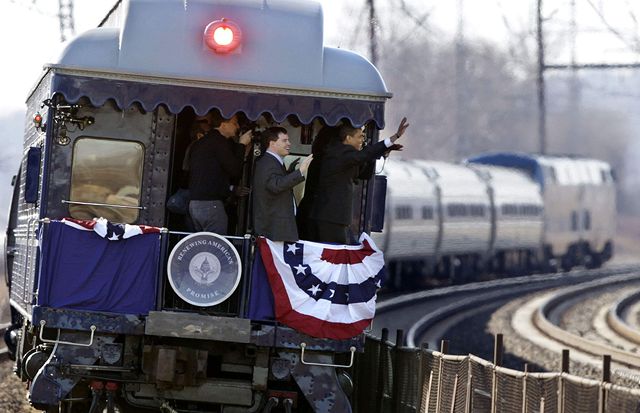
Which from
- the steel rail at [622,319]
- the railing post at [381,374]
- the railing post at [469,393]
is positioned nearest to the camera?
the railing post at [469,393]

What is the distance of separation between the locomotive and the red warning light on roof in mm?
11

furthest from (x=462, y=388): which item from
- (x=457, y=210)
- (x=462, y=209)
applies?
(x=462, y=209)

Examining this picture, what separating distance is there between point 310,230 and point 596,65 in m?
36.5

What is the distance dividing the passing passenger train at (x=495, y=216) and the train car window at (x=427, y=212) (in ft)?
0.09

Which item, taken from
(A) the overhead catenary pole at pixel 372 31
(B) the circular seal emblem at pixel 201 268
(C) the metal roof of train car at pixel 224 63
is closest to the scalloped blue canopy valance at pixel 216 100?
(C) the metal roof of train car at pixel 224 63

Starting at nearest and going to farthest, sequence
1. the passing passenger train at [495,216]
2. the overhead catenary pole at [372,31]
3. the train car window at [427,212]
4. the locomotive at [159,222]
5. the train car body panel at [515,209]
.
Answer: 1. the locomotive at [159,222]
2. the overhead catenary pole at [372,31]
3. the passing passenger train at [495,216]
4. the train car window at [427,212]
5. the train car body panel at [515,209]

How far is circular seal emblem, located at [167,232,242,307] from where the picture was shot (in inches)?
459

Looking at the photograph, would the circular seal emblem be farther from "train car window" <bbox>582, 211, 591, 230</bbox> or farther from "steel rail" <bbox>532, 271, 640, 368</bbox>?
"train car window" <bbox>582, 211, 591, 230</bbox>

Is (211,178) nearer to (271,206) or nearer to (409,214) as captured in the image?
(271,206)

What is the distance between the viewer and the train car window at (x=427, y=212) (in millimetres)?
40000

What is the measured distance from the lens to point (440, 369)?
11695mm

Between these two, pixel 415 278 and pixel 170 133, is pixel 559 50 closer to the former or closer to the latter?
pixel 415 278

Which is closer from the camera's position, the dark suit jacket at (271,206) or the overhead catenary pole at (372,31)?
the dark suit jacket at (271,206)

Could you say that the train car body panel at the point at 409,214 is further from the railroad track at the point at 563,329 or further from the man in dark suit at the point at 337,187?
the man in dark suit at the point at 337,187
